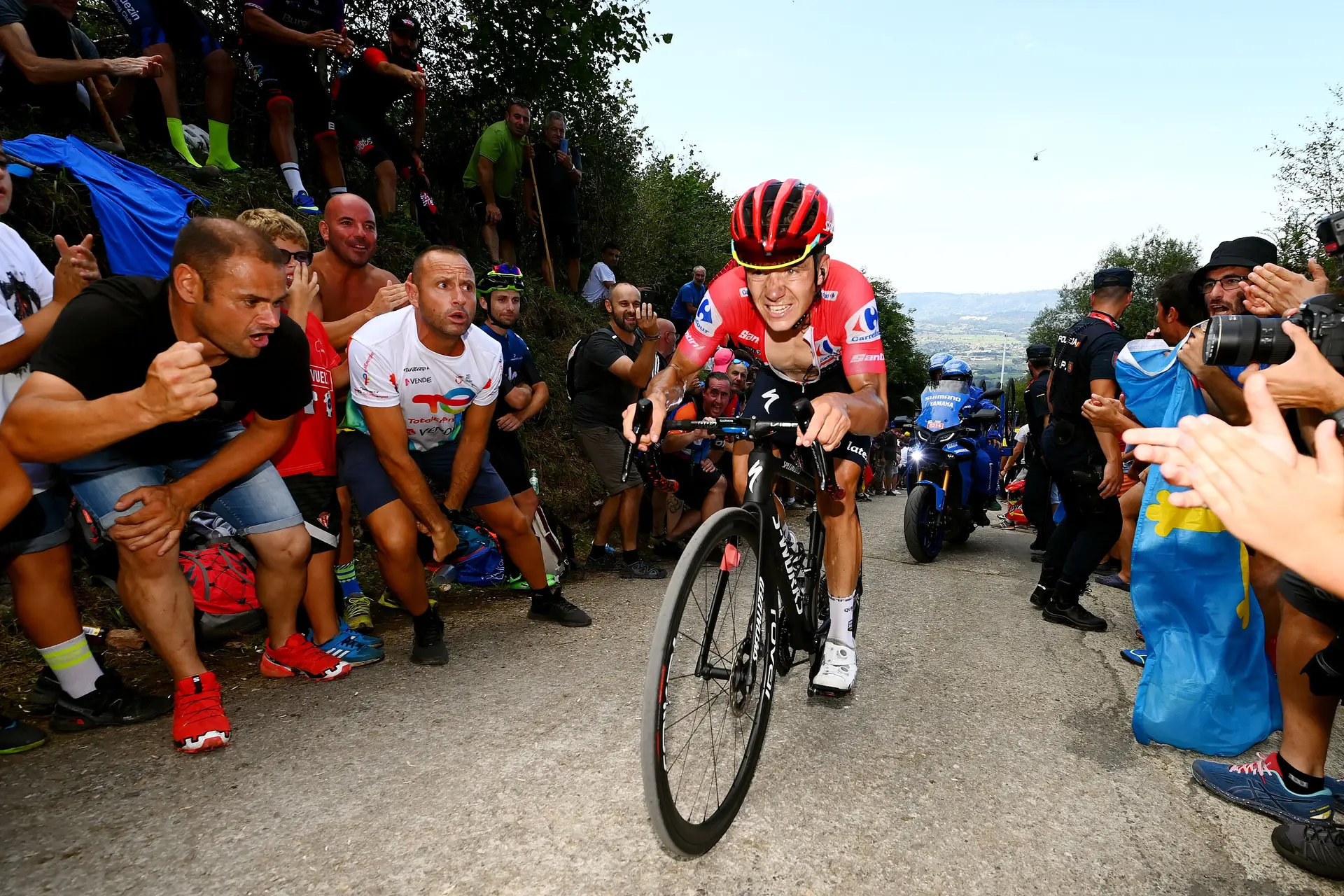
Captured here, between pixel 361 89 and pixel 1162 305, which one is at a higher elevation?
pixel 361 89

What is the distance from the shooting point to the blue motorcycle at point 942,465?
651cm

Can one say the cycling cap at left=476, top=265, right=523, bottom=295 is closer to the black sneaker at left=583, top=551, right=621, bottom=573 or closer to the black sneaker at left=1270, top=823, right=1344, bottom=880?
the black sneaker at left=583, top=551, right=621, bottom=573

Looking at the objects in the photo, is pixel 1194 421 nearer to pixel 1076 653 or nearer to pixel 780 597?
pixel 780 597

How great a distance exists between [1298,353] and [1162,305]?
267 centimetres

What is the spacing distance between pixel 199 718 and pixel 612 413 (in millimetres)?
3659

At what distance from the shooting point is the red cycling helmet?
2742 mm

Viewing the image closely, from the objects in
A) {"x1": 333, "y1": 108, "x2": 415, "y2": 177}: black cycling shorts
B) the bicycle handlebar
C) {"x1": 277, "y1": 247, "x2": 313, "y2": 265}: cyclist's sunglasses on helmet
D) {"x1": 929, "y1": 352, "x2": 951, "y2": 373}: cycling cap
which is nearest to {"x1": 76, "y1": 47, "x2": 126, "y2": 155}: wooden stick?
{"x1": 333, "y1": 108, "x2": 415, "y2": 177}: black cycling shorts

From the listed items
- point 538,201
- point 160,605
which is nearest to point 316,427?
point 160,605

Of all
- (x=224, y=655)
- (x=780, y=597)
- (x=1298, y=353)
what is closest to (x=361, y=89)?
(x=224, y=655)

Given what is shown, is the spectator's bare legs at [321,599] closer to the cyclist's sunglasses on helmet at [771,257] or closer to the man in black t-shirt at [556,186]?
the cyclist's sunglasses on helmet at [771,257]

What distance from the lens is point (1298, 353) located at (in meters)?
2.00

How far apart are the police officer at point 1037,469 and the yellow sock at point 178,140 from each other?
7512 mm

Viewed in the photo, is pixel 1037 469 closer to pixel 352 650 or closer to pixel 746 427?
pixel 746 427

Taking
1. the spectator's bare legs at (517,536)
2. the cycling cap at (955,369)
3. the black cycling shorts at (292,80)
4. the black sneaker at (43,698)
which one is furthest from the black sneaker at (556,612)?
the cycling cap at (955,369)
